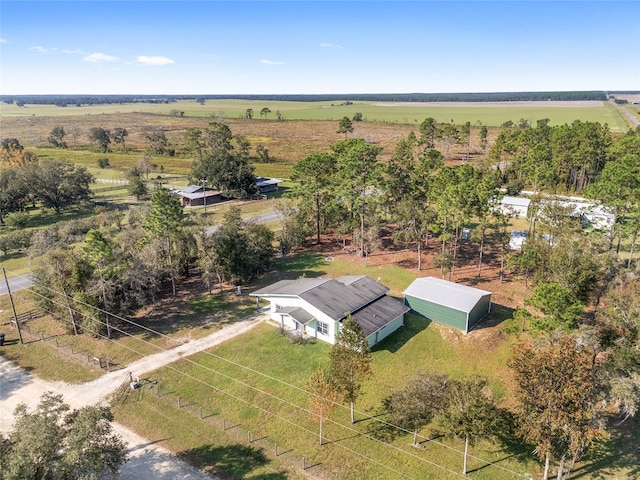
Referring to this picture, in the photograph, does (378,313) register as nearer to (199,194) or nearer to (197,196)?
(197,196)

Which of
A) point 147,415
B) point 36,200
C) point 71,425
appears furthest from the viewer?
point 36,200

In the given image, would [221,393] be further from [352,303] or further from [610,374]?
[610,374]

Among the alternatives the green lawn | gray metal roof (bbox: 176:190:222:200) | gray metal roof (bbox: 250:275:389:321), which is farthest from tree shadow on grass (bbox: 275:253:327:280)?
gray metal roof (bbox: 176:190:222:200)

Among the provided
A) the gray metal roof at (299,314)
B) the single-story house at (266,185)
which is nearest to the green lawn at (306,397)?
the gray metal roof at (299,314)

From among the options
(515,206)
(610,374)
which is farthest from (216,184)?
(610,374)

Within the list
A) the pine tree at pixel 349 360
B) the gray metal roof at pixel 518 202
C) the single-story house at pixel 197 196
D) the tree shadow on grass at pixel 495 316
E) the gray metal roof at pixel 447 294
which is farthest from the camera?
the single-story house at pixel 197 196

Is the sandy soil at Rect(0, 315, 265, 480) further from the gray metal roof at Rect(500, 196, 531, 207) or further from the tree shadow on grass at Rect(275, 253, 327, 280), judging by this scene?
the gray metal roof at Rect(500, 196, 531, 207)

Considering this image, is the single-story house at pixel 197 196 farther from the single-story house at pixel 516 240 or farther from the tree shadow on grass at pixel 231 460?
the tree shadow on grass at pixel 231 460

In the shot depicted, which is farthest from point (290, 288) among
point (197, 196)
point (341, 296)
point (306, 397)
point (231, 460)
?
point (197, 196)
